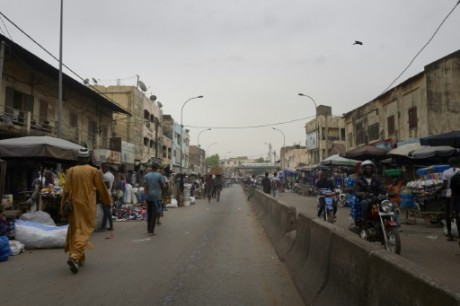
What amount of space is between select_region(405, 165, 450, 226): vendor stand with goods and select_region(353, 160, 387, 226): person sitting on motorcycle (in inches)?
195

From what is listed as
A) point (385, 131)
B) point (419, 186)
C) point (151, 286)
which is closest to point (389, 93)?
point (385, 131)

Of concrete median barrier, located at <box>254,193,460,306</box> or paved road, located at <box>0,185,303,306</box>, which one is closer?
concrete median barrier, located at <box>254,193,460,306</box>

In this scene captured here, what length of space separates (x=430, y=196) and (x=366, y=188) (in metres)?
5.38

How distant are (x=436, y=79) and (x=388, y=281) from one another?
24561 millimetres

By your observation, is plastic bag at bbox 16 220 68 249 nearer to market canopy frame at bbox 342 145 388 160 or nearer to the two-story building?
market canopy frame at bbox 342 145 388 160

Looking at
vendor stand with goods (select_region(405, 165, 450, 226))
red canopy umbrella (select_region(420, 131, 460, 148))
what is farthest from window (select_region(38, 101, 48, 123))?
red canopy umbrella (select_region(420, 131, 460, 148))

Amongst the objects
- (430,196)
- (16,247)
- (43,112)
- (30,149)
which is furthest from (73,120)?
(430,196)

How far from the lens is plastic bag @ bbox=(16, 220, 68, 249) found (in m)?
9.09

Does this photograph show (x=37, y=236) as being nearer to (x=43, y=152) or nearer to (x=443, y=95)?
(x=43, y=152)

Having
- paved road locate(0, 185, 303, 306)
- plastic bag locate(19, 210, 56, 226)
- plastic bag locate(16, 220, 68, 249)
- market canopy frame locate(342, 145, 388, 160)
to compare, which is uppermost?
market canopy frame locate(342, 145, 388, 160)

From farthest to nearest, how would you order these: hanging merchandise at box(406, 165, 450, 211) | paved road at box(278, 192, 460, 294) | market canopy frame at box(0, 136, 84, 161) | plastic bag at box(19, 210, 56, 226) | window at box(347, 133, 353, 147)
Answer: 1. window at box(347, 133, 353, 147)
2. hanging merchandise at box(406, 165, 450, 211)
3. market canopy frame at box(0, 136, 84, 161)
4. plastic bag at box(19, 210, 56, 226)
5. paved road at box(278, 192, 460, 294)

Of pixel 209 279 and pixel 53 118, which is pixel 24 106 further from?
pixel 209 279

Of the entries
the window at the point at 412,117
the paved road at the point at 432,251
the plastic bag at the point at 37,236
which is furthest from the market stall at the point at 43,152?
the window at the point at 412,117

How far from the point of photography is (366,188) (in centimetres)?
792
